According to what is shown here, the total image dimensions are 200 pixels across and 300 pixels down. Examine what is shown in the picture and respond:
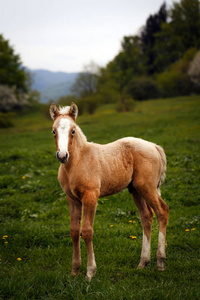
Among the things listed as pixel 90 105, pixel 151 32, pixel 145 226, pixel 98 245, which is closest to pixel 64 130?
pixel 145 226

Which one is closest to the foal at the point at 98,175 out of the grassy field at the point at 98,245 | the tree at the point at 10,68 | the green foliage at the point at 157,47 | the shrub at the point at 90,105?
the grassy field at the point at 98,245

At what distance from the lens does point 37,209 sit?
23.0 feet

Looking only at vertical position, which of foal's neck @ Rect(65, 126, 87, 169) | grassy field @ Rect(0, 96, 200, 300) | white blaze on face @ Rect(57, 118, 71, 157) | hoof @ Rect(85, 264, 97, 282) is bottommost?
grassy field @ Rect(0, 96, 200, 300)

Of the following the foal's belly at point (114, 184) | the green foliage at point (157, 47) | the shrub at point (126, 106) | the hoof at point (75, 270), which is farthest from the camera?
the green foliage at point (157, 47)

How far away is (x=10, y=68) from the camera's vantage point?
50844 millimetres

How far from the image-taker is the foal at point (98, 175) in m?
4.00

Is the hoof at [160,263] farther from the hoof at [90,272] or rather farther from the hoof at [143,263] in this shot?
the hoof at [90,272]

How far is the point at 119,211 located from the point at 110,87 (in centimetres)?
5223

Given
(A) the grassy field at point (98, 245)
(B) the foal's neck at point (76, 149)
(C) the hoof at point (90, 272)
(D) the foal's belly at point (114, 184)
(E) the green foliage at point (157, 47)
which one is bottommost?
(A) the grassy field at point (98, 245)

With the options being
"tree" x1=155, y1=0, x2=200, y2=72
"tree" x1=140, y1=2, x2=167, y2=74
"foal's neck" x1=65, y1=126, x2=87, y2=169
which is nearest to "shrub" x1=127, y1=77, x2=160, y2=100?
"tree" x1=155, y1=0, x2=200, y2=72

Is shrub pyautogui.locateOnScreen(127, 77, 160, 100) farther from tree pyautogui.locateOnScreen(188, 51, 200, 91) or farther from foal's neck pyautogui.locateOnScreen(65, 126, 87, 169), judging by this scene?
foal's neck pyautogui.locateOnScreen(65, 126, 87, 169)

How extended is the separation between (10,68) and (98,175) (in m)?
52.4

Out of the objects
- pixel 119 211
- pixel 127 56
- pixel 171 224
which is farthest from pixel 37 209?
pixel 127 56

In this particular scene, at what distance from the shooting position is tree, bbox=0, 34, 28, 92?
49275 mm
